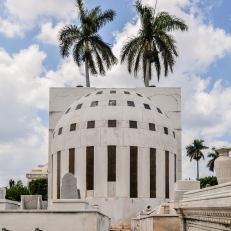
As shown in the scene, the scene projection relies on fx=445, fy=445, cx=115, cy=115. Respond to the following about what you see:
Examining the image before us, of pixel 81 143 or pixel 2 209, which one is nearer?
pixel 2 209

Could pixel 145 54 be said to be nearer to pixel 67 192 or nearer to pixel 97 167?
pixel 97 167

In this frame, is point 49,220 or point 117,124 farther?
point 117,124

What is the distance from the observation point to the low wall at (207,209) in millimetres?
10273

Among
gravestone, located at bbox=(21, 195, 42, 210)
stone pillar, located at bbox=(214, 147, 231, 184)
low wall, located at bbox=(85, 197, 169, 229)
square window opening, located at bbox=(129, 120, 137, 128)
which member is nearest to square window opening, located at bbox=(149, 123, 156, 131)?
square window opening, located at bbox=(129, 120, 137, 128)

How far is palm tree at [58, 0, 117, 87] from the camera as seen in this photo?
159 feet

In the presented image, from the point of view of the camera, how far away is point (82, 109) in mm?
40219

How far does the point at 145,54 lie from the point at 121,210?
1872cm

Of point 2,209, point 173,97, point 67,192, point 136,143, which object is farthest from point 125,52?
point 2,209

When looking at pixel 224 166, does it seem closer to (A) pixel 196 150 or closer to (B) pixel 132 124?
(B) pixel 132 124

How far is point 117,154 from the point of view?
37.6 metres

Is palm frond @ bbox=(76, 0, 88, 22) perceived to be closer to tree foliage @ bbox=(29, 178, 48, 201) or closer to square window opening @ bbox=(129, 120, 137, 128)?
square window opening @ bbox=(129, 120, 137, 128)

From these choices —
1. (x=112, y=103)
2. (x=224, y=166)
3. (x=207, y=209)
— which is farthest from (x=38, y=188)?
(x=207, y=209)

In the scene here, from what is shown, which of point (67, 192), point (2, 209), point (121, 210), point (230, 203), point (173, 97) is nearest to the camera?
point (230, 203)

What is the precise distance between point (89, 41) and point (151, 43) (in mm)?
6961
